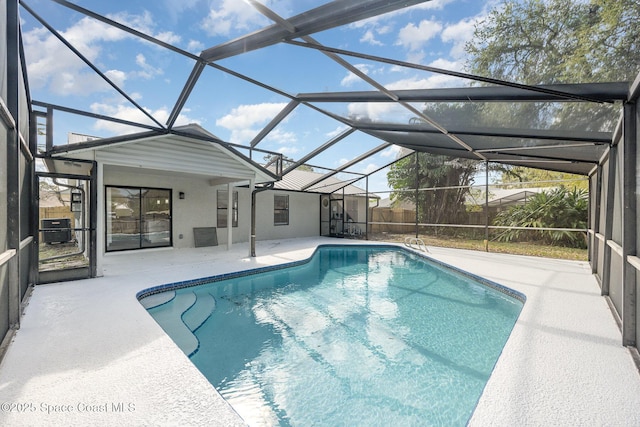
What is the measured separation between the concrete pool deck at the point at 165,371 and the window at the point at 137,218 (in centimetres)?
412

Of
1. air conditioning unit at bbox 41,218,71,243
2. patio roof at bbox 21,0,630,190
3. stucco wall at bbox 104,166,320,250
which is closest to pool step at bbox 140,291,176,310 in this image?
stucco wall at bbox 104,166,320,250

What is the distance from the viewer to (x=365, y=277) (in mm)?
7160

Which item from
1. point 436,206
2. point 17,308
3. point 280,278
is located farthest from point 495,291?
point 436,206

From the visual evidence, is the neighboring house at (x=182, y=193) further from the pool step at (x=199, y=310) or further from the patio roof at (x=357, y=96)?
the pool step at (x=199, y=310)

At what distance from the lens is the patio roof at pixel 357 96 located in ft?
9.92

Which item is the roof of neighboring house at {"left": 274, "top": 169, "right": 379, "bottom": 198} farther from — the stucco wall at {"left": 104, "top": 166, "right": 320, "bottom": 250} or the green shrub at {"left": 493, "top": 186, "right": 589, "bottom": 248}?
the green shrub at {"left": 493, "top": 186, "right": 589, "bottom": 248}

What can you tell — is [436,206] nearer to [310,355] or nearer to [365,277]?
[365,277]

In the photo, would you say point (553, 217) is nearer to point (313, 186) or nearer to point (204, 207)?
point (313, 186)

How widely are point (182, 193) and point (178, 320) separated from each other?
6.32 metres

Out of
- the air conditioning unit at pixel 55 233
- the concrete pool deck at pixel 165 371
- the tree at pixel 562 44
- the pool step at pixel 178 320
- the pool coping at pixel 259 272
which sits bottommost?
the pool step at pixel 178 320

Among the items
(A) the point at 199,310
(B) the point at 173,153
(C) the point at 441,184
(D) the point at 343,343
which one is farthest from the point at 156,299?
(C) the point at 441,184

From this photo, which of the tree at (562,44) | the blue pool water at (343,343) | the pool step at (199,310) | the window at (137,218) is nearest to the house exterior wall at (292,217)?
the window at (137,218)

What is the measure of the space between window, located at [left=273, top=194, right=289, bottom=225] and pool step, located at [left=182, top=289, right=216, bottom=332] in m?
7.42

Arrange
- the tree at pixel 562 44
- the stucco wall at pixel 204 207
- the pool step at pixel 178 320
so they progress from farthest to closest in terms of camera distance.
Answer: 1. the stucco wall at pixel 204 207
2. the pool step at pixel 178 320
3. the tree at pixel 562 44
